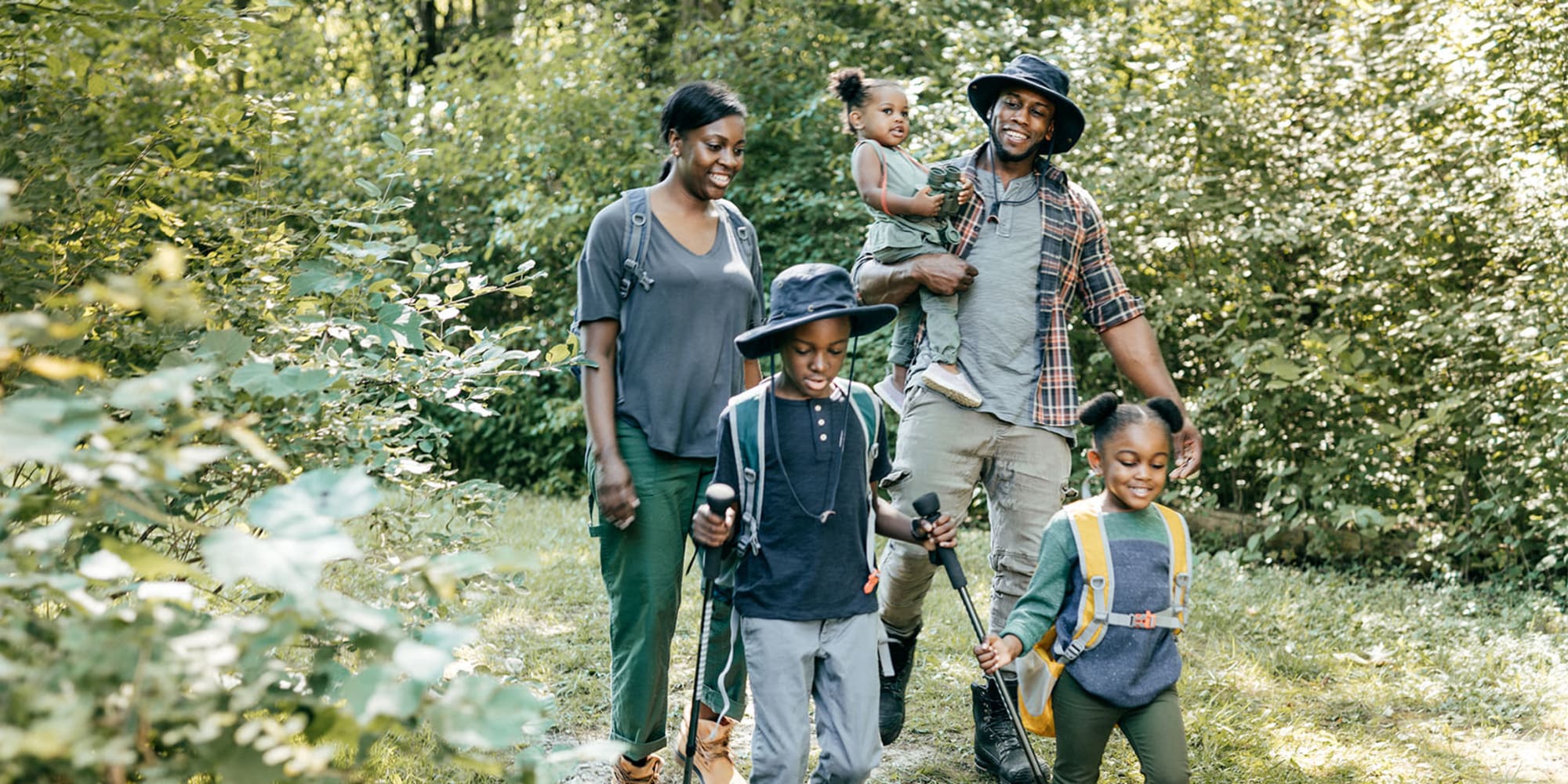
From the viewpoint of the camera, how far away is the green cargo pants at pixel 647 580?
11.9ft

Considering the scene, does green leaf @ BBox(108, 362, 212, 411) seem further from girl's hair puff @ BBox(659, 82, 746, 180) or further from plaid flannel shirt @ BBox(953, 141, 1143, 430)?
plaid flannel shirt @ BBox(953, 141, 1143, 430)

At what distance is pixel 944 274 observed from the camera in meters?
4.10

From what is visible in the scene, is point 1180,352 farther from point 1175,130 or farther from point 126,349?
point 126,349

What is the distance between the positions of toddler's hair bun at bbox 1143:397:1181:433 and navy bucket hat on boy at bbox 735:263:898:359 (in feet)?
2.75

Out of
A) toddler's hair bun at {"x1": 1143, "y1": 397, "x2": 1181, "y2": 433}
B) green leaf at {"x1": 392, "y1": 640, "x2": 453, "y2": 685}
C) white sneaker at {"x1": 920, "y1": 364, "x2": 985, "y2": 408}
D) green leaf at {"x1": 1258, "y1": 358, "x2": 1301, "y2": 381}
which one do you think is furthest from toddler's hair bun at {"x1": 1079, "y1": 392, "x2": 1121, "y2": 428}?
green leaf at {"x1": 1258, "y1": 358, "x2": 1301, "y2": 381}

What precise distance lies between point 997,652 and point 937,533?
40 cm

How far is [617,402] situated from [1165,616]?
1.64 metres

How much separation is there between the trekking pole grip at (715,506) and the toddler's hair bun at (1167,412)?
1240mm

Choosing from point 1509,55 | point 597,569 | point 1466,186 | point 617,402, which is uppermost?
point 1509,55

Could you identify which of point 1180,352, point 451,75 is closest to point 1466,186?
point 1180,352

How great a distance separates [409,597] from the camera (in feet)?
9.46

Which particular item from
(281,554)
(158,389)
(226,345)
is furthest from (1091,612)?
(158,389)

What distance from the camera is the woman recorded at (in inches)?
142

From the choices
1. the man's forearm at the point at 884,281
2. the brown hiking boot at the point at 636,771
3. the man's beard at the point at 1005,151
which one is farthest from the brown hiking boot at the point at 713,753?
the man's beard at the point at 1005,151
